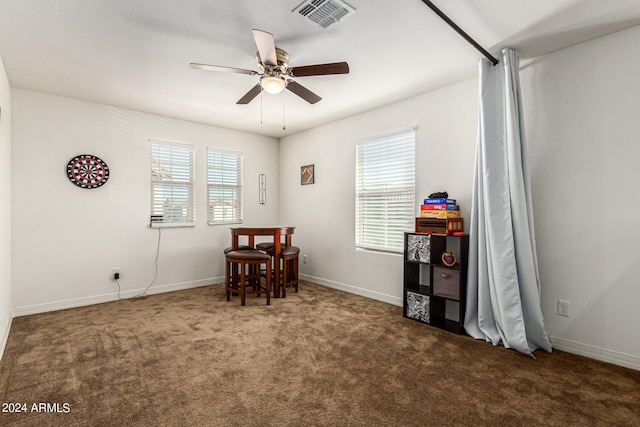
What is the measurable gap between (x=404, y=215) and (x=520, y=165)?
4.99 ft

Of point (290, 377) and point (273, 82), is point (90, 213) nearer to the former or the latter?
point (273, 82)

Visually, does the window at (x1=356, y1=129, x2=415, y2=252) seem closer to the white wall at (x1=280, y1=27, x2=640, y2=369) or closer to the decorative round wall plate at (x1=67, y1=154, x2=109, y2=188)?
the white wall at (x1=280, y1=27, x2=640, y2=369)

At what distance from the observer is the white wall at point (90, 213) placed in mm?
3719

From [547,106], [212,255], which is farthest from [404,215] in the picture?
[212,255]

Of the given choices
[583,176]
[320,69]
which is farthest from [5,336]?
[583,176]

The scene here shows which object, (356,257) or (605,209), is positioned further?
(356,257)

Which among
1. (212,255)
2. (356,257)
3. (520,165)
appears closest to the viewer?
(520,165)

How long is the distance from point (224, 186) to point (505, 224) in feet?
13.5

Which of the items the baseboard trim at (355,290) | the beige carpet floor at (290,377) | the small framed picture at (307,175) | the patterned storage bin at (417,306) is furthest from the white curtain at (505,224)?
the small framed picture at (307,175)

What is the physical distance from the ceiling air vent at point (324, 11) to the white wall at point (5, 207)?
2861 millimetres

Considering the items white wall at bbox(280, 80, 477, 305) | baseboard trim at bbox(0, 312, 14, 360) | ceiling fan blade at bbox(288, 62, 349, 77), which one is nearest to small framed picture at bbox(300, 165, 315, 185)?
white wall at bbox(280, 80, 477, 305)

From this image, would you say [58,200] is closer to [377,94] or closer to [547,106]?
[377,94]

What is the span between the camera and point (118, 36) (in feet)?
8.41

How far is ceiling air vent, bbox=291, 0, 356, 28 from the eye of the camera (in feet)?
7.07
